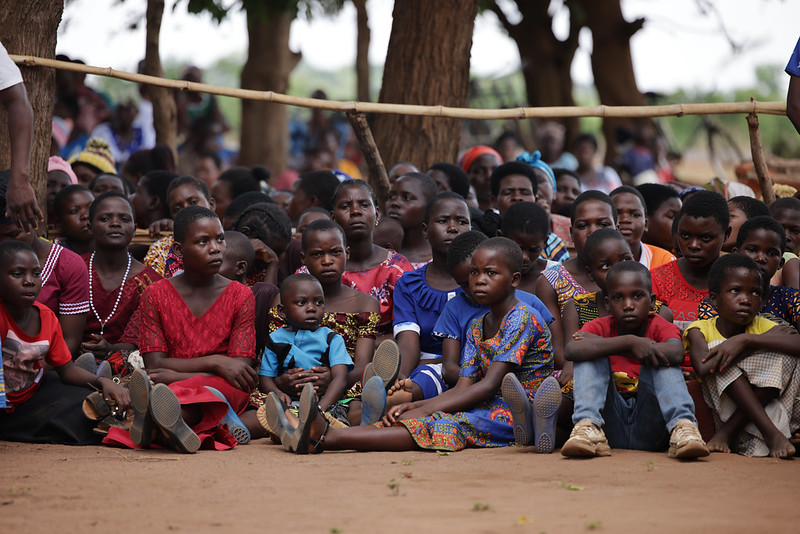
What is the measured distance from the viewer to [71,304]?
5473 millimetres

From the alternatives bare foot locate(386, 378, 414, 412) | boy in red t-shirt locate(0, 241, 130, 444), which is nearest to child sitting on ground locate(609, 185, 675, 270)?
bare foot locate(386, 378, 414, 412)

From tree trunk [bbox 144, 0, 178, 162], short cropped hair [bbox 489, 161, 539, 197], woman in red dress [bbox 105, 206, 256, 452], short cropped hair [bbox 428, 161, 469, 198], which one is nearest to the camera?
woman in red dress [bbox 105, 206, 256, 452]

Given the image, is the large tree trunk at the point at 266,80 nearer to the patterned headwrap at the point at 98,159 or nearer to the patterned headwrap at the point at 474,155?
the patterned headwrap at the point at 98,159

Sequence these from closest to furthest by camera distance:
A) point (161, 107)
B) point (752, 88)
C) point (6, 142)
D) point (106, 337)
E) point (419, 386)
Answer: point (419, 386)
point (106, 337)
point (6, 142)
point (161, 107)
point (752, 88)

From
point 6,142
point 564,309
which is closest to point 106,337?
point 6,142

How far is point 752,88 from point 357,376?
35799mm

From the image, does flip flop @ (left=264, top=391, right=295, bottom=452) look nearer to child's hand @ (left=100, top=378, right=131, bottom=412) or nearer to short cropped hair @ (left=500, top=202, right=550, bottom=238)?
child's hand @ (left=100, top=378, right=131, bottom=412)

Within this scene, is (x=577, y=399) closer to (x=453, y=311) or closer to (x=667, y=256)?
(x=453, y=311)

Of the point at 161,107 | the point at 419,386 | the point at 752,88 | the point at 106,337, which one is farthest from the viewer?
the point at 752,88

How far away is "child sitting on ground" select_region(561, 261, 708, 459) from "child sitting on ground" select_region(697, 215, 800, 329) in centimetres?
63

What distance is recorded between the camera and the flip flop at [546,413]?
15.2 ft

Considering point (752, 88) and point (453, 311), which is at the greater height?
point (752, 88)

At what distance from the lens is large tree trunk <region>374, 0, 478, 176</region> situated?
8680mm

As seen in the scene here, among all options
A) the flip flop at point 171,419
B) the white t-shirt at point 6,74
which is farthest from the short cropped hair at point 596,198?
the white t-shirt at point 6,74
